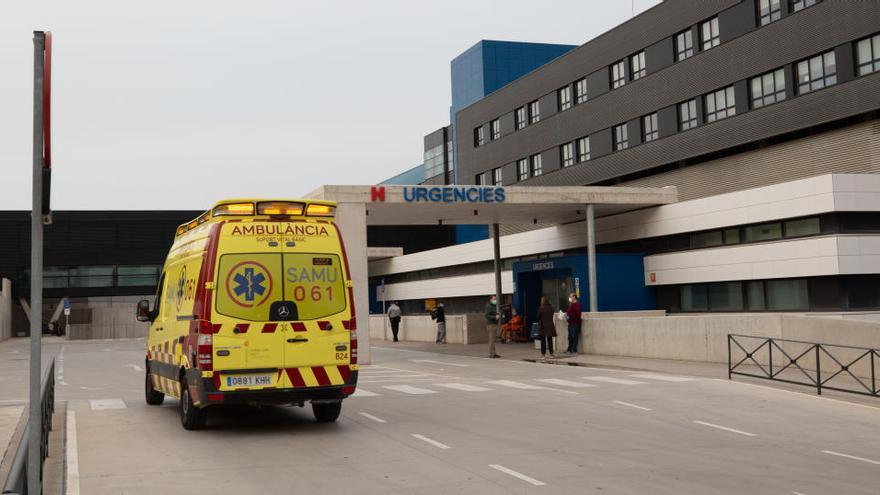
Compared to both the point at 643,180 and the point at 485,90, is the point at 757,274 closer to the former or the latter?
the point at 643,180

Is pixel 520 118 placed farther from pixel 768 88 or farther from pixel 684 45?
pixel 768 88

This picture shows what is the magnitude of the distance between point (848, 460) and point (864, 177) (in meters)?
Answer: 21.9

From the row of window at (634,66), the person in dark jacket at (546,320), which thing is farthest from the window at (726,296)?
the person in dark jacket at (546,320)

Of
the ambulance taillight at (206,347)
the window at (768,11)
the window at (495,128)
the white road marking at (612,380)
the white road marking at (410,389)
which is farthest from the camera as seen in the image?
the window at (495,128)

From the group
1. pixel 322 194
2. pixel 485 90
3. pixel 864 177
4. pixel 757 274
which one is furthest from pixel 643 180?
pixel 485 90

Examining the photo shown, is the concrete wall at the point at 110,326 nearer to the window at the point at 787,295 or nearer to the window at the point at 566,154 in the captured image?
the window at the point at 566,154

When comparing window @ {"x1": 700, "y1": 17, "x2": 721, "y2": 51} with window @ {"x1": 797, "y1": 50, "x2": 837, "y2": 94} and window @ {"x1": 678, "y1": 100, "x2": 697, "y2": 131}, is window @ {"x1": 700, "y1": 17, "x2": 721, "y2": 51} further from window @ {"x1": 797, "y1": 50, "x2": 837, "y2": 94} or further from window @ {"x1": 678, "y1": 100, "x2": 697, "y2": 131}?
window @ {"x1": 797, "y1": 50, "x2": 837, "y2": 94}

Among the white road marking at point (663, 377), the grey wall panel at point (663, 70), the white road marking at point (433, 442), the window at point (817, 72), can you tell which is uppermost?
the grey wall panel at point (663, 70)

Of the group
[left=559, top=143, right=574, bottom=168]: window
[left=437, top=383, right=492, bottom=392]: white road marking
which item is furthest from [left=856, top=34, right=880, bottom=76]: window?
[left=437, top=383, right=492, bottom=392]: white road marking

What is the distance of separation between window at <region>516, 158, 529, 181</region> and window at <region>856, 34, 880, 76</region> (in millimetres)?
24111

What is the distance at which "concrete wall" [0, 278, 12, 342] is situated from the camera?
61.9 metres

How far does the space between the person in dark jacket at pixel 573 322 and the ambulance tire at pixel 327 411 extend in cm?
1597

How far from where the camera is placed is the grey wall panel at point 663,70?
34.2 meters

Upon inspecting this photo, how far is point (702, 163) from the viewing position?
41.4 metres
